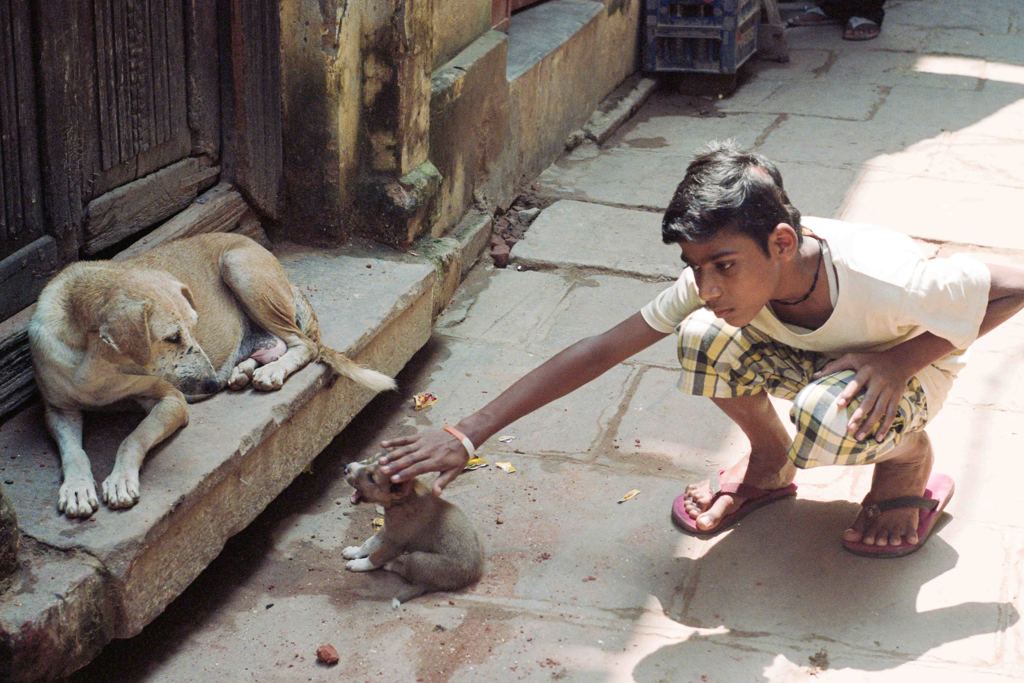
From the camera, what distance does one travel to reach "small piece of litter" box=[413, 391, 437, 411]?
15.5ft

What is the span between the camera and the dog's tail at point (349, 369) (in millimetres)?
4125

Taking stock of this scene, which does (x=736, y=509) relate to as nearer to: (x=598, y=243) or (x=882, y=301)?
(x=882, y=301)

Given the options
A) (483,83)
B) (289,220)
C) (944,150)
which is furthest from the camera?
(944,150)

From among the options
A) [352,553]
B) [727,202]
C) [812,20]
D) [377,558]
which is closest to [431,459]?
[377,558]

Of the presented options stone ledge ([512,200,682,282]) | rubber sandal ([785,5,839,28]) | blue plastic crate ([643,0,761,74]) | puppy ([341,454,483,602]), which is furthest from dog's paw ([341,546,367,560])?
rubber sandal ([785,5,839,28])

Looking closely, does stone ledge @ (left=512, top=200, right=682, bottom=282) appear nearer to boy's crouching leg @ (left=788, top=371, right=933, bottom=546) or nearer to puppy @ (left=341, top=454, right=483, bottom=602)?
boy's crouching leg @ (left=788, top=371, right=933, bottom=546)

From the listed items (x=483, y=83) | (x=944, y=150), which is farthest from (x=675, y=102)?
(x=483, y=83)

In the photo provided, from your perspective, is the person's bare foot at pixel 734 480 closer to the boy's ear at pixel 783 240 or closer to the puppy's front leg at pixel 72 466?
the boy's ear at pixel 783 240

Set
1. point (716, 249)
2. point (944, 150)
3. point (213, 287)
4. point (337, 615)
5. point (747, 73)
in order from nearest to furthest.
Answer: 1. point (716, 249)
2. point (337, 615)
3. point (213, 287)
4. point (944, 150)
5. point (747, 73)

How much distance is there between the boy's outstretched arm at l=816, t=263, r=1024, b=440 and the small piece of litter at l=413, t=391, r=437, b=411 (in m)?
1.87

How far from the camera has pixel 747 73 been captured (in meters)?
9.18

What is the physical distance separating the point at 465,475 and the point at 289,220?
147 centimetres

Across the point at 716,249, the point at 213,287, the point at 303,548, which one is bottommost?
the point at 303,548

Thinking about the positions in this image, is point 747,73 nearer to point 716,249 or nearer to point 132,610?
point 716,249
